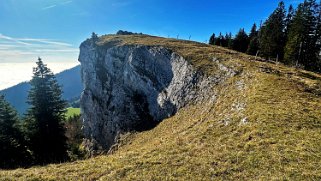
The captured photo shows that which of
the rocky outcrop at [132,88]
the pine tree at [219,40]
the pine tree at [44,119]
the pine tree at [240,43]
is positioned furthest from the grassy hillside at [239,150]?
the pine tree at [219,40]

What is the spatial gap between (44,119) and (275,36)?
6199cm

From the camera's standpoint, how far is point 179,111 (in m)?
33.0

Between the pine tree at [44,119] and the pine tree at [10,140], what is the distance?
1.45 m

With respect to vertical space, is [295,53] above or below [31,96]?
above

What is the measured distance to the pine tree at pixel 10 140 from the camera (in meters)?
31.9

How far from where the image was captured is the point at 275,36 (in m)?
62.3

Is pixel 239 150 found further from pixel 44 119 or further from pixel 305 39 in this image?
pixel 305 39

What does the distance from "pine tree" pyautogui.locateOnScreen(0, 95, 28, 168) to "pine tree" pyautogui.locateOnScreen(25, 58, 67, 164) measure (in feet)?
4.74

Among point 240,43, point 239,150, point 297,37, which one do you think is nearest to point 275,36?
point 297,37

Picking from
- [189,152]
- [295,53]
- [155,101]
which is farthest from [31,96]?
[295,53]

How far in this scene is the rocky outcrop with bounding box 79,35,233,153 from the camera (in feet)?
119

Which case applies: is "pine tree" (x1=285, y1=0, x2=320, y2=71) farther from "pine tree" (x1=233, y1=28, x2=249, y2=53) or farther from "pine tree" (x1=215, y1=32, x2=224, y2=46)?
"pine tree" (x1=215, y1=32, x2=224, y2=46)

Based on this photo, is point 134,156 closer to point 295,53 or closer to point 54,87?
point 54,87

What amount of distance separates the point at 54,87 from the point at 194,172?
3247cm
